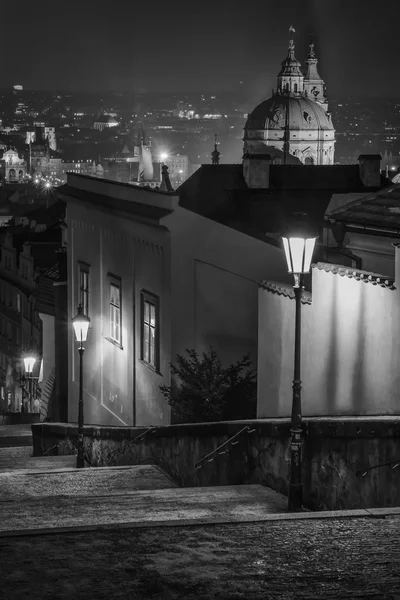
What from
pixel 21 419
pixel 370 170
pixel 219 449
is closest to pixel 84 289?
pixel 370 170

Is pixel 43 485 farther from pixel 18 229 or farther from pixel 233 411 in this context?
pixel 18 229

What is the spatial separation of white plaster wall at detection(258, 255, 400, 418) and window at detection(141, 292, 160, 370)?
4.24m

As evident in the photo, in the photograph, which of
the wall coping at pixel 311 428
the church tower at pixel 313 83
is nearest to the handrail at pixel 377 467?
the wall coping at pixel 311 428

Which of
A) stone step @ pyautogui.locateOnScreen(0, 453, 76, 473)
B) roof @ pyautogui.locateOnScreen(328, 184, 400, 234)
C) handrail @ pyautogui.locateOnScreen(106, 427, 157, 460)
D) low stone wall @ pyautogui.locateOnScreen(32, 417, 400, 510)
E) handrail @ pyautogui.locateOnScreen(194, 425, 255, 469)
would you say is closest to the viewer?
low stone wall @ pyautogui.locateOnScreen(32, 417, 400, 510)

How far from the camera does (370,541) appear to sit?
7.32 metres

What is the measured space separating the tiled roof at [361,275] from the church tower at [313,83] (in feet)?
507

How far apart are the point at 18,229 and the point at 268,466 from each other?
47.7 m

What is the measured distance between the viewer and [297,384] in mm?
9531

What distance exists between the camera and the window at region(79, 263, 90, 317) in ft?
74.7

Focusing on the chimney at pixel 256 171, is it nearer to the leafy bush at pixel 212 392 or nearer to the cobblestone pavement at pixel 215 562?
the leafy bush at pixel 212 392

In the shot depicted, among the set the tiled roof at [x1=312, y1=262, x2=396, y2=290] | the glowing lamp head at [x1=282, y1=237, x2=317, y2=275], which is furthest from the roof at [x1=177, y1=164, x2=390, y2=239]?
the glowing lamp head at [x1=282, y1=237, x2=317, y2=275]

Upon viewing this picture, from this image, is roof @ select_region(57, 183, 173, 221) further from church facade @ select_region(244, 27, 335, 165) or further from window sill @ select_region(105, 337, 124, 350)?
church facade @ select_region(244, 27, 335, 165)

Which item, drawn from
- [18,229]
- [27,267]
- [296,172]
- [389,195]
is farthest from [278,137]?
[389,195]

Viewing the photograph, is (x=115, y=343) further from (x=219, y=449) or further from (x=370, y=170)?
(x=219, y=449)
